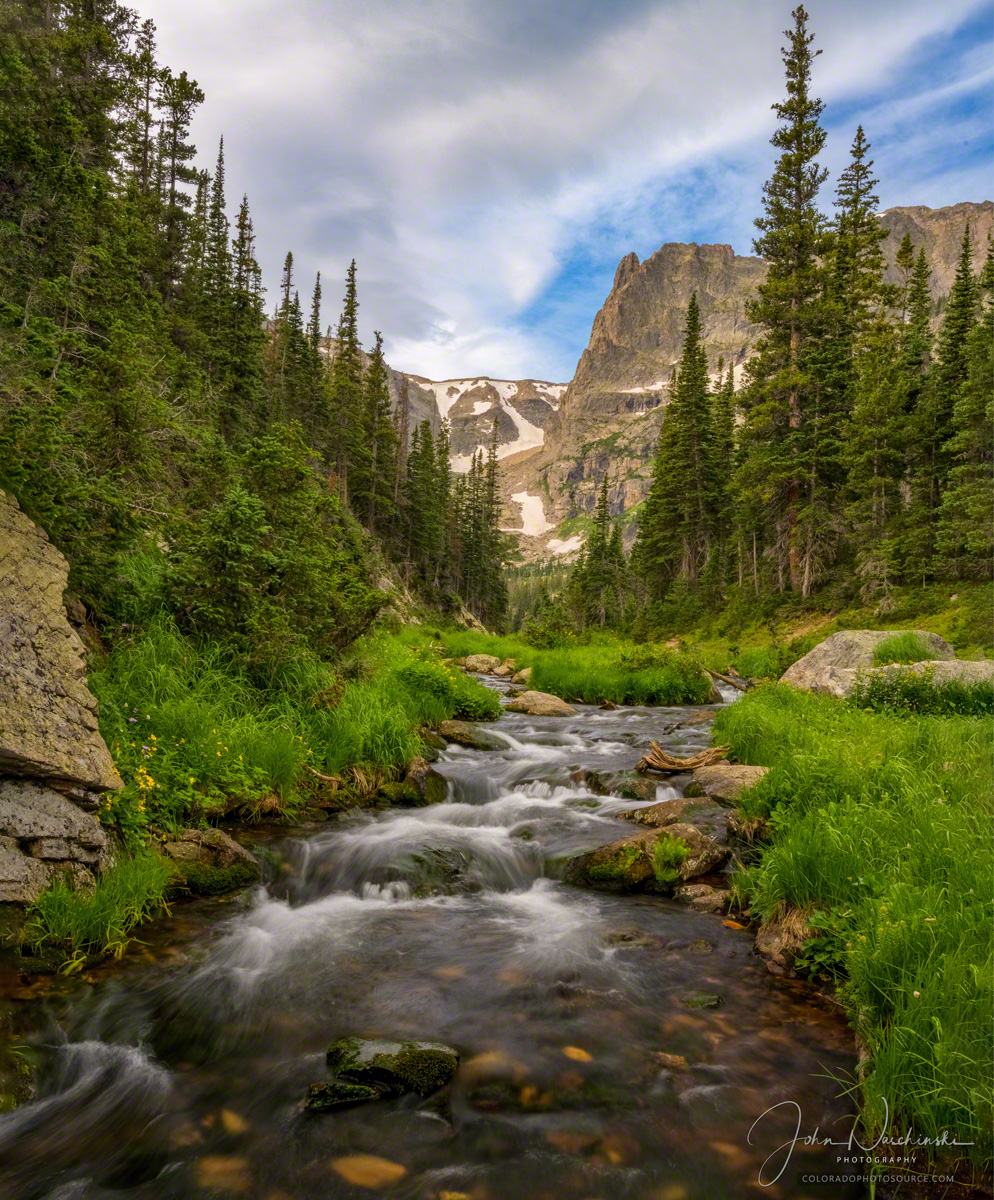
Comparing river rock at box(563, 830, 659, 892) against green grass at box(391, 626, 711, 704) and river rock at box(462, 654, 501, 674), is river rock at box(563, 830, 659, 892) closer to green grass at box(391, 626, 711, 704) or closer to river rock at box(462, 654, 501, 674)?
green grass at box(391, 626, 711, 704)

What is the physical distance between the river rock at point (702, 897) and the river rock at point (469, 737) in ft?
18.8

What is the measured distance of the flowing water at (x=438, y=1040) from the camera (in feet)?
10.00

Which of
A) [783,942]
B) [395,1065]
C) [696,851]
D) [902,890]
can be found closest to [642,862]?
[696,851]

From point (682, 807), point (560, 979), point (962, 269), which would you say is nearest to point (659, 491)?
point (962, 269)

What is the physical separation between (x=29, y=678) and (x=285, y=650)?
390cm

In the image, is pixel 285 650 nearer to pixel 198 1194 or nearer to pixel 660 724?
pixel 198 1194

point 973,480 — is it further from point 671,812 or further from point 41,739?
point 41,739

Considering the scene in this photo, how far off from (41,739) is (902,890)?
19.9 feet

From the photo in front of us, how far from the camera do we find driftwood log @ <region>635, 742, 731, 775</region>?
382 inches

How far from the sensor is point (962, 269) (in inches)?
1350

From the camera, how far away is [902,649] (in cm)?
1213

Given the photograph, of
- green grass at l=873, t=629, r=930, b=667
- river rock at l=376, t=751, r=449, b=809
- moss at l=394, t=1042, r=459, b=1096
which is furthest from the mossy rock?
green grass at l=873, t=629, r=930, b=667

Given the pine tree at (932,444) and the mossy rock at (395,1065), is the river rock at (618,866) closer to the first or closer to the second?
the mossy rock at (395,1065)

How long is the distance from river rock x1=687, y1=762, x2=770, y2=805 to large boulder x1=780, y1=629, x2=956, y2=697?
Answer: 4.07 metres
